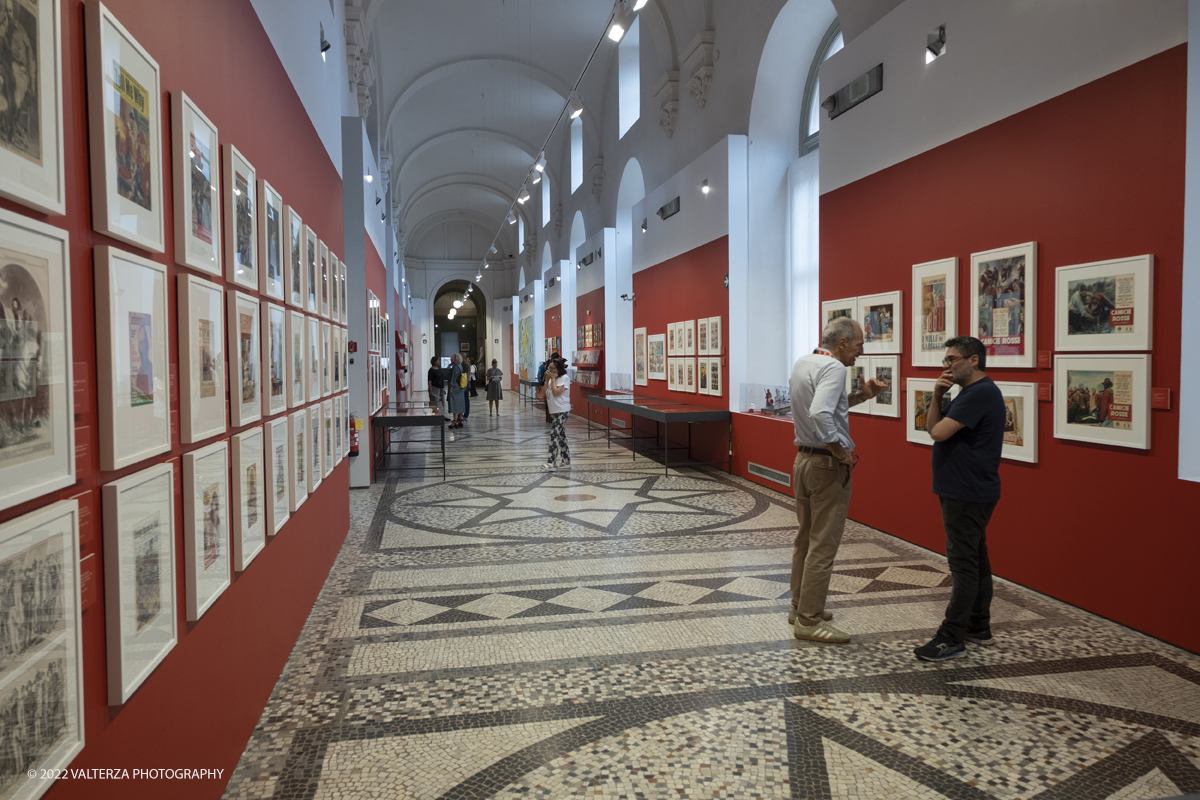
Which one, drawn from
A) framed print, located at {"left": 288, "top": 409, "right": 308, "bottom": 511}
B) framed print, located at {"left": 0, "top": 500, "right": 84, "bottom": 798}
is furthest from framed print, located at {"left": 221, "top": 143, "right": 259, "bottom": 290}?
framed print, located at {"left": 0, "top": 500, "right": 84, "bottom": 798}

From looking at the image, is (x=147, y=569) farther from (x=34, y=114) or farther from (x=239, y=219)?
(x=239, y=219)

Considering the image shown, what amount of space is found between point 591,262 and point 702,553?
A: 13338 millimetres

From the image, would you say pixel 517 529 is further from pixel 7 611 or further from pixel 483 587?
pixel 7 611

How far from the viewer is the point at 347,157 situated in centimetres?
918

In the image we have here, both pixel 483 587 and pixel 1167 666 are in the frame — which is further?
pixel 483 587

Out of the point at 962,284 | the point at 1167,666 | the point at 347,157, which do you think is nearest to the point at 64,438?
the point at 1167,666

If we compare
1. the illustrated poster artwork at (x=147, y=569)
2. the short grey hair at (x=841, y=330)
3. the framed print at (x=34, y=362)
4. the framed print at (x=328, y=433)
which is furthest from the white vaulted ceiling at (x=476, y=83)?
the framed print at (x=34, y=362)

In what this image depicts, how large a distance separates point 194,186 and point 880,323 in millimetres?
5763

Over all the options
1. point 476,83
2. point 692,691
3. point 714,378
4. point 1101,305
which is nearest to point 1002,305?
point 1101,305

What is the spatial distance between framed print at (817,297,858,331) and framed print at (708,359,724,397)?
3149mm

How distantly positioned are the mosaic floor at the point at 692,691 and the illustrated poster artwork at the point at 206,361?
150 cm

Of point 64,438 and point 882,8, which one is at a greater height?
point 882,8

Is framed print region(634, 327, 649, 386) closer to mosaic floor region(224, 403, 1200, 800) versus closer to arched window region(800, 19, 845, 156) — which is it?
arched window region(800, 19, 845, 156)

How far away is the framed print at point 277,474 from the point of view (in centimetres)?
336
